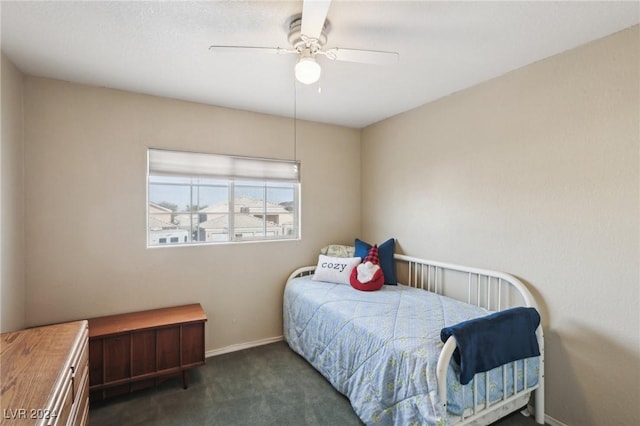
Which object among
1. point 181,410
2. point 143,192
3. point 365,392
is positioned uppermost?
point 143,192

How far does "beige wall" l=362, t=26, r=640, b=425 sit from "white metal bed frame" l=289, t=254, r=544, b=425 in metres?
0.10

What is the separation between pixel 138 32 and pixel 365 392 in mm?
2599

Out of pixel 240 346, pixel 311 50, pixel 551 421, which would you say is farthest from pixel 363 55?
pixel 240 346

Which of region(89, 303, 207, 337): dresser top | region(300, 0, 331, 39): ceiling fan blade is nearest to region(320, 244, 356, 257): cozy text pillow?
region(89, 303, 207, 337): dresser top

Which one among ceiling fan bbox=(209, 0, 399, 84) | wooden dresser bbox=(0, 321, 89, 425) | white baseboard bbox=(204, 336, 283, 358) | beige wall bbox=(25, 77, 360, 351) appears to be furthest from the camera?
white baseboard bbox=(204, 336, 283, 358)

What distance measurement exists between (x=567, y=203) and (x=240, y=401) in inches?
105

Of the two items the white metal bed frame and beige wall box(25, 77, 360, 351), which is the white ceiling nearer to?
beige wall box(25, 77, 360, 351)

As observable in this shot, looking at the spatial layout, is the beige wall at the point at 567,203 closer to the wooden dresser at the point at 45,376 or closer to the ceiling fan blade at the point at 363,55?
the ceiling fan blade at the point at 363,55

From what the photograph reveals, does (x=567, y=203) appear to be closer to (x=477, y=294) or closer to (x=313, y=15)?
(x=477, y=294)

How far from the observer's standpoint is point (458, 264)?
261 centimetres

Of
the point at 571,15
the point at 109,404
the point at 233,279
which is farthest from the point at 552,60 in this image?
the point at 109,404

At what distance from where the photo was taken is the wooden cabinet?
215 centimetres

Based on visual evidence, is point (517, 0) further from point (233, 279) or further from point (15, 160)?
point (15, 160)

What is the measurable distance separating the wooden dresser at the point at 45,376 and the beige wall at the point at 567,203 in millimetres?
2689
